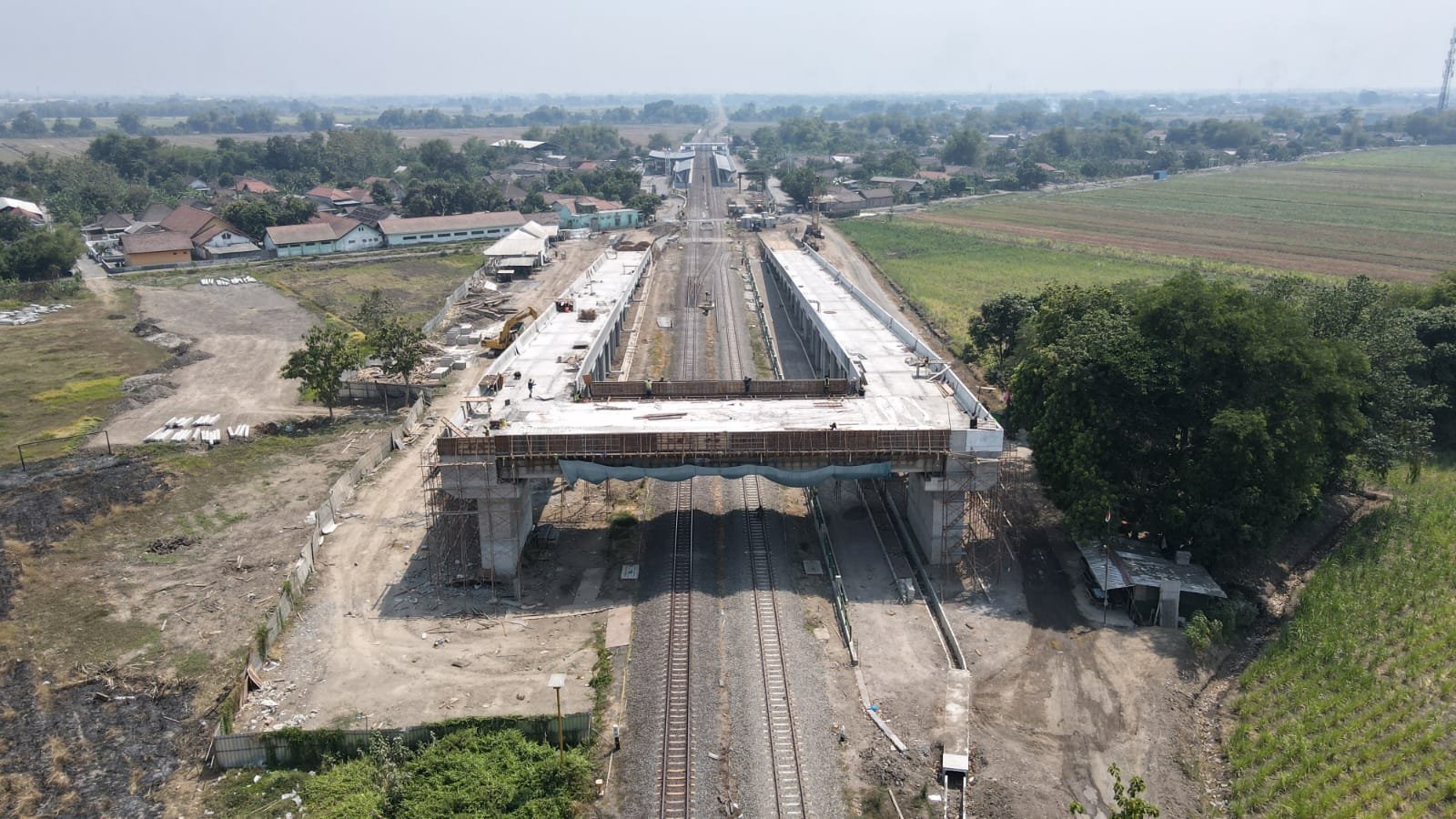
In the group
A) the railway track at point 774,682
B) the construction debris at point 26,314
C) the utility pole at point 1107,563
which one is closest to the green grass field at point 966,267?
the utility pole at point 1107,563

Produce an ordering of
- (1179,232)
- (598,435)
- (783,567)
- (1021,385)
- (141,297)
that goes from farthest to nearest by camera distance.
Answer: (1179,232) → (141,297) → (1021,385) → (783,567) → (598,435)

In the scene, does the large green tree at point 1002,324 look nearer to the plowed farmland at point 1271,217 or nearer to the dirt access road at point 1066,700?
the dirt access road at point 1066,700

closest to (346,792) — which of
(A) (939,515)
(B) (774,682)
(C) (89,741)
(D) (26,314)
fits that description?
(C) (89,741)

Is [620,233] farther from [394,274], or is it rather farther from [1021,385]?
[1021,385]

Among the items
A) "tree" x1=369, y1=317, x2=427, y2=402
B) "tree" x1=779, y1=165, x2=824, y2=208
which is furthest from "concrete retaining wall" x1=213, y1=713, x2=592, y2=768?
"tree" x1=779, y1=165, x2=824, y2=208

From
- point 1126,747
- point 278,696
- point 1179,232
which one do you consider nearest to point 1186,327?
point 1126,747

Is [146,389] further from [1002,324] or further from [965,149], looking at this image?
[965,149]
